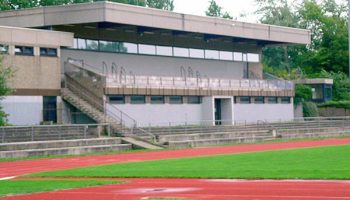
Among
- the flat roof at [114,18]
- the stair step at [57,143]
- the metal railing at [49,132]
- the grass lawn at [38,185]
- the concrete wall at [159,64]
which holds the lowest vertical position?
the grass lawn at [38,185]

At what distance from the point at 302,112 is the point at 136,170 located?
5104cm

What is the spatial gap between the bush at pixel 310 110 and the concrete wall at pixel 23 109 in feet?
116

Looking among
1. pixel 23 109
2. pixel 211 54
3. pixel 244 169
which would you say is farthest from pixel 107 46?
pixel 244 169

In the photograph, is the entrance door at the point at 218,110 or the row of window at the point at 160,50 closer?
the row of window at the point at 160,50

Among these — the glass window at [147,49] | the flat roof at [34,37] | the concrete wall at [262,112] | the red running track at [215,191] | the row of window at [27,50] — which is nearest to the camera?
the red running track at [215,191]

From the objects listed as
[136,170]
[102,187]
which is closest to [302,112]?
[136,170]

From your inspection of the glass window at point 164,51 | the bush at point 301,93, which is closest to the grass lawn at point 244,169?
the glass window at point 164,51

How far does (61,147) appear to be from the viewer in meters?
44.8

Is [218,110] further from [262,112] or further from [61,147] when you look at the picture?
[61,147]

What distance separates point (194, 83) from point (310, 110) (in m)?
20.5

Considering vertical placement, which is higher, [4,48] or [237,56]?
[237,56]

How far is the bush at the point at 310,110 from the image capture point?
79.1 meters

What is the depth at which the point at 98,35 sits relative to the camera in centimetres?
5962

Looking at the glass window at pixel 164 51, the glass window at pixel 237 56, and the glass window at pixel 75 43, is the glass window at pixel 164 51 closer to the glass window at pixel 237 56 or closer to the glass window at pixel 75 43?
the glass window at pixel 75 43
